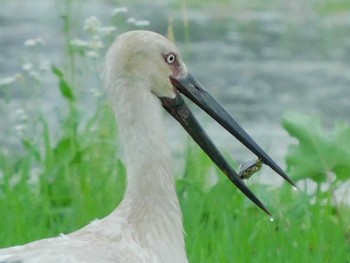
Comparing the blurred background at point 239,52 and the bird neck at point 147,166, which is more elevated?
the bird neck at point 147,166

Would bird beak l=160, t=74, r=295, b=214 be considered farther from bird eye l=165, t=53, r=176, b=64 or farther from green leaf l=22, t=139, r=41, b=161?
green leaf l=22, t=139, r=41, b=161

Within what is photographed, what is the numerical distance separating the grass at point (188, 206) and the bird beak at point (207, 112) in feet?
1.67

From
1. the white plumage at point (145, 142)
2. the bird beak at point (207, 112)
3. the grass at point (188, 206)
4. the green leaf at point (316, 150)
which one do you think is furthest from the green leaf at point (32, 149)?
the white plumage at point (145, 142)

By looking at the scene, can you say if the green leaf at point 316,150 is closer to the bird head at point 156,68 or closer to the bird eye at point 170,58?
the bird head at point 156,68

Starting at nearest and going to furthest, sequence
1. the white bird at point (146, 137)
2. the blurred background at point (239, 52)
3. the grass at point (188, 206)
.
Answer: the white bird at point (146, 137), the grass at point (188, 206), the blurred background at point (239, 52)

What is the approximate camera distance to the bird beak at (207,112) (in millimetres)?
4672

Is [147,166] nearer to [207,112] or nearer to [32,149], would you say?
[207,112]

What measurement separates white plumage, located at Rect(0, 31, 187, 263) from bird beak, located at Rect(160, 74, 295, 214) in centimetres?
7

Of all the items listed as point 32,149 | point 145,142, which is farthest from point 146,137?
point 32,149

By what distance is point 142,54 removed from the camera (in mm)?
4523

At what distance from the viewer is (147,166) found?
14.9 feet

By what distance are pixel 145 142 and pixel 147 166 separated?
0.09m

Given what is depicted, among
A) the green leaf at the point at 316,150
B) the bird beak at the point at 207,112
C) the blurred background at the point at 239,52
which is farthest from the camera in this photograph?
the blurred background at the point at 239,52

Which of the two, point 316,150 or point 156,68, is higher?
point 156,68
